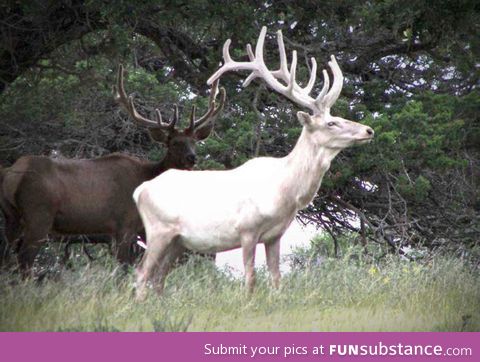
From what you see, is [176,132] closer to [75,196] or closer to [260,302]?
[75,196]

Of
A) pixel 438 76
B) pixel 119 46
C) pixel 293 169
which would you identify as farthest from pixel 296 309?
pixel 438 76

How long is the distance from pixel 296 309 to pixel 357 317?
455 millimetres

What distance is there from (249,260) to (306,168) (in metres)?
0.89

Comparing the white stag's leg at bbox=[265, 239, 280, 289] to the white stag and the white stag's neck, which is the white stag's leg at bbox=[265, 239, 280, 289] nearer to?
the white stag

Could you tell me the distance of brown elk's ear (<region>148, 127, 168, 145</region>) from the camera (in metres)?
11.2

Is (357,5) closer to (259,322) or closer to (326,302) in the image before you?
(326,302)

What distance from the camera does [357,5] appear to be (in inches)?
482

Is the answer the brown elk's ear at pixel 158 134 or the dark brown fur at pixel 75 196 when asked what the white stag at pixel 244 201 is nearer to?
the dark brown fur at pixel 75 196

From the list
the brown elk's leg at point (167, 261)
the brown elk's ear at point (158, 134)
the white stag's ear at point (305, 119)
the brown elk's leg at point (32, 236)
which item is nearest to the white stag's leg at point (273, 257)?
the brown elk's leg at point (167, 261)

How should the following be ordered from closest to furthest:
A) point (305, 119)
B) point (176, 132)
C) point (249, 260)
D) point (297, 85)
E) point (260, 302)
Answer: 1. point (260, 302)
2. point (249, 260)
3. point (305, 119)
4. point (297, 85)
5. point (176, 132)

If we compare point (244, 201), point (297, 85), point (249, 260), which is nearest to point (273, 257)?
point (249, 260)

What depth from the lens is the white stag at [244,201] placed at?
839 cm

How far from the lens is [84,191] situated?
10.6 meters

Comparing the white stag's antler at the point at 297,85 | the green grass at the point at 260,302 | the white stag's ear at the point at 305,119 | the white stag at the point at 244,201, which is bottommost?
the green grass at the point at 260,302
